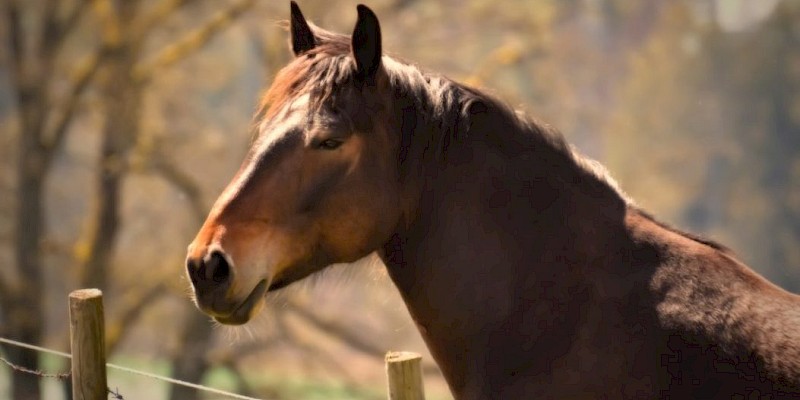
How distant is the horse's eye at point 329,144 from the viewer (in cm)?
301

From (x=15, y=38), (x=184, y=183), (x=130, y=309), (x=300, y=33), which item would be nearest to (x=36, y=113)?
(x=15, y=38)

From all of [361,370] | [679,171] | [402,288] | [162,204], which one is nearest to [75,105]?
[162,204]

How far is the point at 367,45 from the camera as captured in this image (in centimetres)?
306

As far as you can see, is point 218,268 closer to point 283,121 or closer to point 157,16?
point 283,121

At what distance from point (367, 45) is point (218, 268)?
81cm

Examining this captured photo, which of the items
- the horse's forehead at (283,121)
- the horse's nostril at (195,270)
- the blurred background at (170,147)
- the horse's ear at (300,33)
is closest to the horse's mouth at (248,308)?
the horse's nostril at (195,270)

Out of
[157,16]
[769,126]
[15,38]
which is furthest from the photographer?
[769,126]

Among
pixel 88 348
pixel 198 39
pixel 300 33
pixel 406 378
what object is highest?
pixel 198 39

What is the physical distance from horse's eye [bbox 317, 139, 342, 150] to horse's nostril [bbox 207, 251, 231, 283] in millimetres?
446

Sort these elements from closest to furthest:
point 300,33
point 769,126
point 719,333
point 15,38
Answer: point 719,333
point 300,33
point 15,38
point 769,126

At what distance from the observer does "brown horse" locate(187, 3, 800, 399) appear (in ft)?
9.07

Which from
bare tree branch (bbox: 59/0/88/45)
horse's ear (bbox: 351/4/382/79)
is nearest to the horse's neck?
horse's ear (bbox: 351/4/382/79)

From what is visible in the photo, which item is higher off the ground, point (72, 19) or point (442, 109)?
point (72, 19)

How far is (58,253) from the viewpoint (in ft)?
50.2
